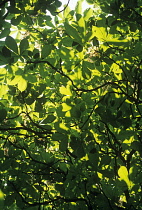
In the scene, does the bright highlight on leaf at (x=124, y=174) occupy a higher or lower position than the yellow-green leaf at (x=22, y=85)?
lower

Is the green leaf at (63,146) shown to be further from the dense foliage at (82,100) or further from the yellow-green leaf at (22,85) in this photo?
the yellow-green leaf at (22,85)

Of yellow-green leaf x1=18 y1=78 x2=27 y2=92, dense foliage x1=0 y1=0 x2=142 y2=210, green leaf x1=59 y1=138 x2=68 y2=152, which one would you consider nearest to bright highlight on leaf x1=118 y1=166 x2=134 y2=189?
dense foliage x1=0 y1=0 x2=142 y2=210

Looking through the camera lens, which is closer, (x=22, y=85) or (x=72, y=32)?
(x=72, y=32)

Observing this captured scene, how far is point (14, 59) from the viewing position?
1764mm

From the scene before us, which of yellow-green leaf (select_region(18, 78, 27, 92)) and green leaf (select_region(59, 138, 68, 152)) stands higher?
yellow-green leaf (select_region(18, 78, 27, 92))

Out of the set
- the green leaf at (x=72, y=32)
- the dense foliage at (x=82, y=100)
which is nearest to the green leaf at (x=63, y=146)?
the dense foliage at (x=82, y=100)

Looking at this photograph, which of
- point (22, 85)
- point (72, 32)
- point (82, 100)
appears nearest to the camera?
point (72, 32)

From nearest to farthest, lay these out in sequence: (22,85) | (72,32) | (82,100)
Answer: (72,32) < (22,85) < (82,100)

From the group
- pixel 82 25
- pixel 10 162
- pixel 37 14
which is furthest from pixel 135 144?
pixel 37 14

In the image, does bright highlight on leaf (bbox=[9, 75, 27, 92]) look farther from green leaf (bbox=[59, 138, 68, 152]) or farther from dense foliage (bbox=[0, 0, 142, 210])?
green leaf (bbox=[59, 138, 68, 152])

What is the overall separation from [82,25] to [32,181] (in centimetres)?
179

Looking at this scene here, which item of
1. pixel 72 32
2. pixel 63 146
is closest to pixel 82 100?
pixel 63 146

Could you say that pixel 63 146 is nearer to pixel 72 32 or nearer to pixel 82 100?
pixel 82 100

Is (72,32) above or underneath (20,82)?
above
